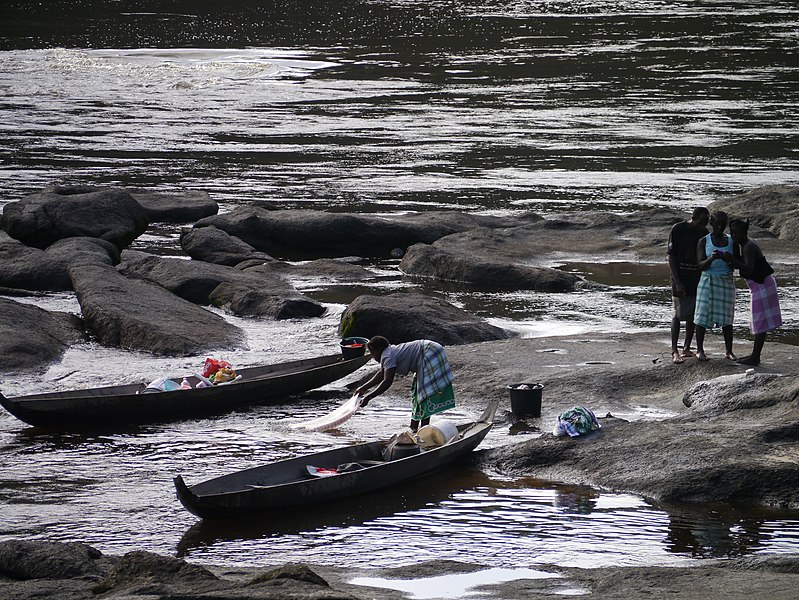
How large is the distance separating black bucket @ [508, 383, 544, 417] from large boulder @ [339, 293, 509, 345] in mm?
3202

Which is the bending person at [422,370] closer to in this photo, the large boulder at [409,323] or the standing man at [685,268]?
the standing man at [685,268]

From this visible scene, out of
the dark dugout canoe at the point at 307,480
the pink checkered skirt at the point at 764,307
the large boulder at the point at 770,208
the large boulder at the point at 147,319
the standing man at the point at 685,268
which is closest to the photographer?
the dark dugout canoe at the point at 307,480

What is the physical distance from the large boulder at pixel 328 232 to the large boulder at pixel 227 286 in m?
2.64

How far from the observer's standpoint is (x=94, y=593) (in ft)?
25.6

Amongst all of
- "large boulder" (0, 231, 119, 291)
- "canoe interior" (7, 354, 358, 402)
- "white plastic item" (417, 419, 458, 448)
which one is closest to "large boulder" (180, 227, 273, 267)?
"large boulder" (0, 231, 119, 291)

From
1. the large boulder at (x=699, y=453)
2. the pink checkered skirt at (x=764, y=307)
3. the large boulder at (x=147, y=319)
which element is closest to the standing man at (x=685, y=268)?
the pink checkered skirt at (x=764, y=307)

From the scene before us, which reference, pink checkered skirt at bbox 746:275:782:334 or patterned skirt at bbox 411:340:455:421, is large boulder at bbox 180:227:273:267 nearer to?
patterned skirt at bbox 411:340:455:421

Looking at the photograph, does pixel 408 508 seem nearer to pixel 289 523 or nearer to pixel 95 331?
pixel 289 523

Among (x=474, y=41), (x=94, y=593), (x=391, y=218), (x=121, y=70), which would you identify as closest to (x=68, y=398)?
(x=94, y=593)

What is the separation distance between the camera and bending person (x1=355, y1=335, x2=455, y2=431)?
12.8 metres

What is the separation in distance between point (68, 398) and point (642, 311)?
30.1 ft

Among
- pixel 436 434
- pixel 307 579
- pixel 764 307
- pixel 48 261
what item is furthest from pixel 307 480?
pixel 48 261

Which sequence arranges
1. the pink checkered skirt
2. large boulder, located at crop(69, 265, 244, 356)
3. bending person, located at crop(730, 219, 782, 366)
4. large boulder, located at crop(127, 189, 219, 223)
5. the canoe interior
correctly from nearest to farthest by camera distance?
bending person, located at crop(730, 219, 782, 366)
the pink checkered skirt
the canoe interior
large boulder, located at crop(69, 265, 244, 356)
large boulder, located at crop(127, 189, 219, 223)

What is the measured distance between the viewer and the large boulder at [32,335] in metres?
16.4
